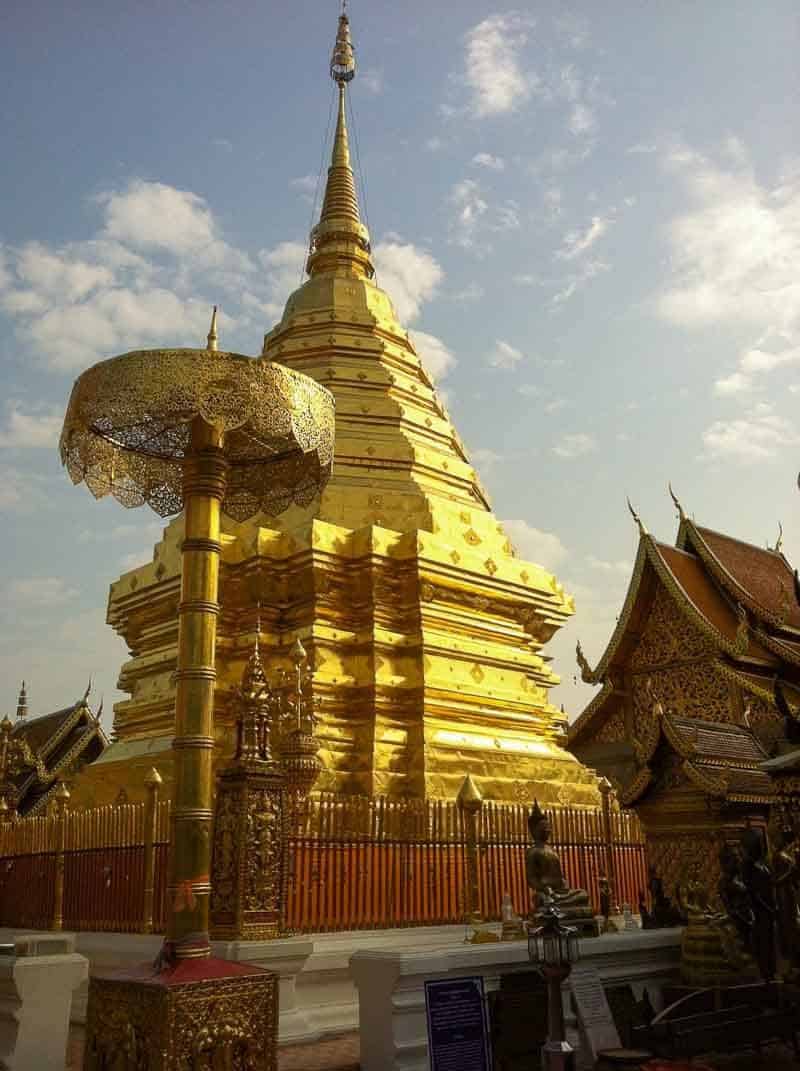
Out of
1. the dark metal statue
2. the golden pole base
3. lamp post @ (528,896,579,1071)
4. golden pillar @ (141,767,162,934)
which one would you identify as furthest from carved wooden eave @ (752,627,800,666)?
the golden pole base

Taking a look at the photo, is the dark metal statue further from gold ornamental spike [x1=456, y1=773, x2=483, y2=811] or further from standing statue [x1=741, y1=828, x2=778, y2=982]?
gold ornamental spike [x1=456, y1=773, x2=483, y2=811]

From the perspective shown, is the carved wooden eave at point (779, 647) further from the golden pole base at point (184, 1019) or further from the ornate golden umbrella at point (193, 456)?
the golden pole base at point (184, 1019)

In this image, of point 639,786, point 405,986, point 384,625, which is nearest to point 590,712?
point 384,625

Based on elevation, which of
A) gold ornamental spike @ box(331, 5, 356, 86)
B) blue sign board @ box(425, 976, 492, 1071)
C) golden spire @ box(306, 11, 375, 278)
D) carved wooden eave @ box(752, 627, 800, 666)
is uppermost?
gold ornamental spike @ box(331, 5, 356, 86)

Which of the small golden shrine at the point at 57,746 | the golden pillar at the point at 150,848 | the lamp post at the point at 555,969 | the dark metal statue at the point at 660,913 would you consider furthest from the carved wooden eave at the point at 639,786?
the small golden shrine at the point at 57,746

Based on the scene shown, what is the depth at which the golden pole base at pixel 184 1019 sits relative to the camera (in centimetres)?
438

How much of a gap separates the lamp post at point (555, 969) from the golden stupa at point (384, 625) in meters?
5.88

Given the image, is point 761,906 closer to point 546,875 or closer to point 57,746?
point 546,875

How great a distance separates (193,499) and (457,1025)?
299 cm

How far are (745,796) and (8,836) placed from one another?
7.17 meters

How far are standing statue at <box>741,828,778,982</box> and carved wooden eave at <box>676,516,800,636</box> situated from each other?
10409 mm

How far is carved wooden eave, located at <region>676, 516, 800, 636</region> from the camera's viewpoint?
1612cm

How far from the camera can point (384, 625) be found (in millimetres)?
12000

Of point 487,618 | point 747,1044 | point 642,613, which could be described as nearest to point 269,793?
point 747,1044
